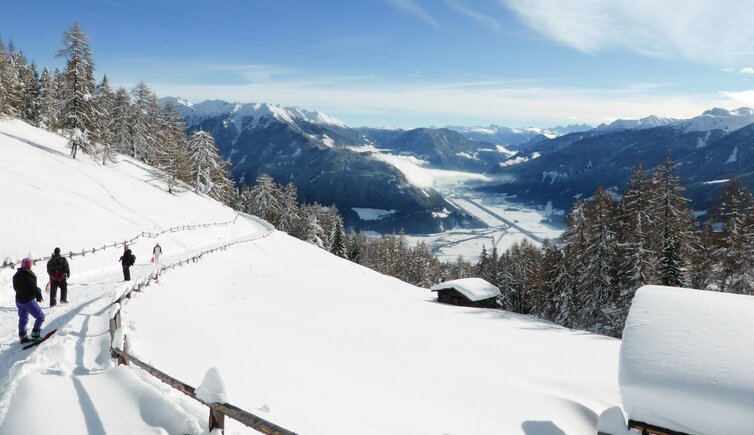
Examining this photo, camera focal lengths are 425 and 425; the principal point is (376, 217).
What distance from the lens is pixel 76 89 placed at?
46.7 meters

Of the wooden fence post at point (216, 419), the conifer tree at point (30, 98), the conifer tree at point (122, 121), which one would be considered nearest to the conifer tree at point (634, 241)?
the wooden fence post at point (216, 419)

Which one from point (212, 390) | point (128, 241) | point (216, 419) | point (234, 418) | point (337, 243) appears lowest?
point (337, 243)

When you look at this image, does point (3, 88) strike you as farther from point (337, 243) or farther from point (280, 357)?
point (280, 357)

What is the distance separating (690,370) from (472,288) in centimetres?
3186

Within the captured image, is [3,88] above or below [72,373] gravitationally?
above

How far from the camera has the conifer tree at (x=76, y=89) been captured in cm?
4634

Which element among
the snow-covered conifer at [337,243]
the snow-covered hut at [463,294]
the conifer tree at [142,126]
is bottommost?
the snow-covered conifer at [337,243]

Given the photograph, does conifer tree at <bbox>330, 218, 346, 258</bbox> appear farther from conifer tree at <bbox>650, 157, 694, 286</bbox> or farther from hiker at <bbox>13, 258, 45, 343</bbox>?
hiker at <bbox>13, 258, 45, 343</bbox>

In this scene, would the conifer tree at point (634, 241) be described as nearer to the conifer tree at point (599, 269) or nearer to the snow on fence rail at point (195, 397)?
the conifer tree at point (599, 269)

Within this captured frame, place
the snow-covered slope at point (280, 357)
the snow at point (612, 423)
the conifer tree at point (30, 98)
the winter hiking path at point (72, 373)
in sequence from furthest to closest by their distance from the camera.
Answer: the conifer tree at point (30, 98)
the snow at point (612, 423)
the snow-covered slope at point (280, 357)
the winter hiking path at point (72, 373)

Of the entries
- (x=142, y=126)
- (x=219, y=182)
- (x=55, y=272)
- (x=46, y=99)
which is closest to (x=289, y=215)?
(x=219, y=182)

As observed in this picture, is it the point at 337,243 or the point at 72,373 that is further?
the point at 337,243

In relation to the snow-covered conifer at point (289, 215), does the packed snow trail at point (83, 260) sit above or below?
above

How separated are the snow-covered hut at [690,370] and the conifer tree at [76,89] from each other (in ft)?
181
